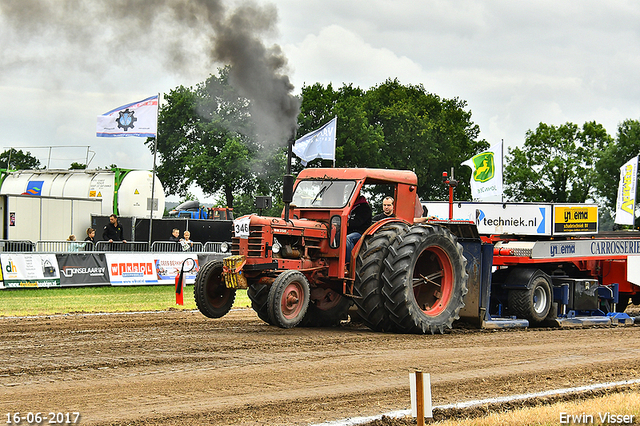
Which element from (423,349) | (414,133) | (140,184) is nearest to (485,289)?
(423,349)

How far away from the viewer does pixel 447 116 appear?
61.6 metres

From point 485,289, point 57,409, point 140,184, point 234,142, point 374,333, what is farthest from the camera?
point 234,142

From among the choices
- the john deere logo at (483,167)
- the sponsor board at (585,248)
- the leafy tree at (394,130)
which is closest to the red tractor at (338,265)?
the sponsor board at (585,248)

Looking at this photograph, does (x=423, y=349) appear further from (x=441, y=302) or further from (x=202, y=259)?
(x=202, y=259)

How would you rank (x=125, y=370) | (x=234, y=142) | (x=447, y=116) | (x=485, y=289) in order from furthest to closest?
1. (x=447, y=116)
2. (x=234, y=142)
3. (x=485, y=289)
4. (x=125, y=370)

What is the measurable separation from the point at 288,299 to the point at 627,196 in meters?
21.6

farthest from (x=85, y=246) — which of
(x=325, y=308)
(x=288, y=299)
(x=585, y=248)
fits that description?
(x=585, y=248)

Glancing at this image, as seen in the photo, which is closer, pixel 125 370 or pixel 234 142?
pixel 125 370

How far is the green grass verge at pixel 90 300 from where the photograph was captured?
48.5 feet

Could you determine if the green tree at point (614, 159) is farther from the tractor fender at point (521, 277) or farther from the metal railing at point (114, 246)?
the tractor fender at point (521, 277)

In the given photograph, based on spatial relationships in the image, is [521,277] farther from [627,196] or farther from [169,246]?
[627,196]

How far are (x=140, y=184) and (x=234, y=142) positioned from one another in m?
18.4

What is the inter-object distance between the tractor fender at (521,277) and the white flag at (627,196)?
1577 centimetres

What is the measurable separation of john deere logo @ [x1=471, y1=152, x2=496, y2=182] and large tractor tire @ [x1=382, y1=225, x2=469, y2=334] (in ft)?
39.7
